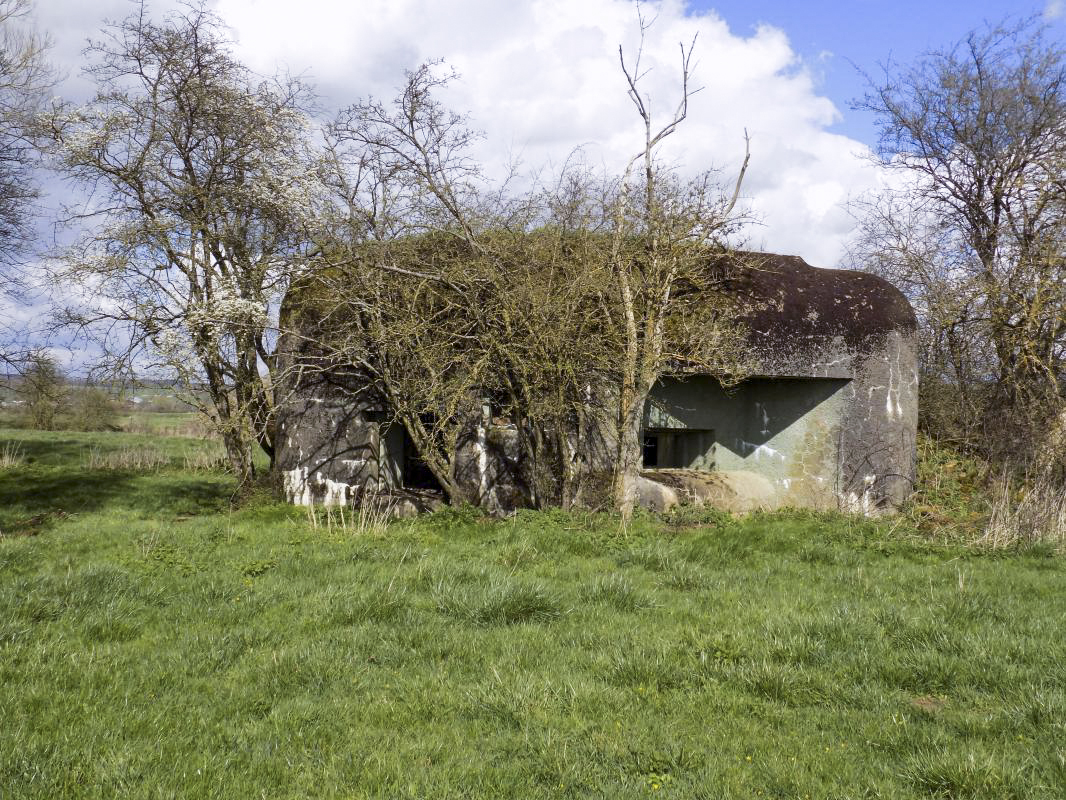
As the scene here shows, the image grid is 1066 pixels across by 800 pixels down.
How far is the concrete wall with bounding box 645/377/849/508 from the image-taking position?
378 inches

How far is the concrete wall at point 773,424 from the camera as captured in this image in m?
9.59

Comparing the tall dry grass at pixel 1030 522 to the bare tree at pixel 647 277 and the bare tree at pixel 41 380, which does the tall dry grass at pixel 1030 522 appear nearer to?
Answer: the bare tree at pixel 647 277

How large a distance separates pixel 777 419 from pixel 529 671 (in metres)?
6.72

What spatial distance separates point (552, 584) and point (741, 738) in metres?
2.37

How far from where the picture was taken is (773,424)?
9.92 metres

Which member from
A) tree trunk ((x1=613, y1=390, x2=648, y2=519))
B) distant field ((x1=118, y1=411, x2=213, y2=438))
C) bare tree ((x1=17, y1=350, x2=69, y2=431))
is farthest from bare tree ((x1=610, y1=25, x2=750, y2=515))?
distant field ((x1=118, y1=411, x2=213, y2=438))

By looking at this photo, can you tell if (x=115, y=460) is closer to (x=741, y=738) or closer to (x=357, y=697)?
(x=357, y=697)

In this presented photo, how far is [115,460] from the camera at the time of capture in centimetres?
1594

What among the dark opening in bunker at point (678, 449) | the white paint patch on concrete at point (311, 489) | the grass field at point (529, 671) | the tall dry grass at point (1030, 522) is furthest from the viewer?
the dark opening in bunker at point (678, 449)

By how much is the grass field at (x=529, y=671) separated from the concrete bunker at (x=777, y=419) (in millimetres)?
2409

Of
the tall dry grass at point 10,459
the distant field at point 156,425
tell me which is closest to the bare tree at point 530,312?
the tall dry grass at point 10,459

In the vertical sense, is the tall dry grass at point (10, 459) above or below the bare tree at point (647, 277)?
below

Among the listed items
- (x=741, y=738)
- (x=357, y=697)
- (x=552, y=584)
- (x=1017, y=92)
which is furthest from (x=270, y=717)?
(x=1017, y=92)

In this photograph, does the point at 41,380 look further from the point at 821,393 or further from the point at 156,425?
the point at 156,425
